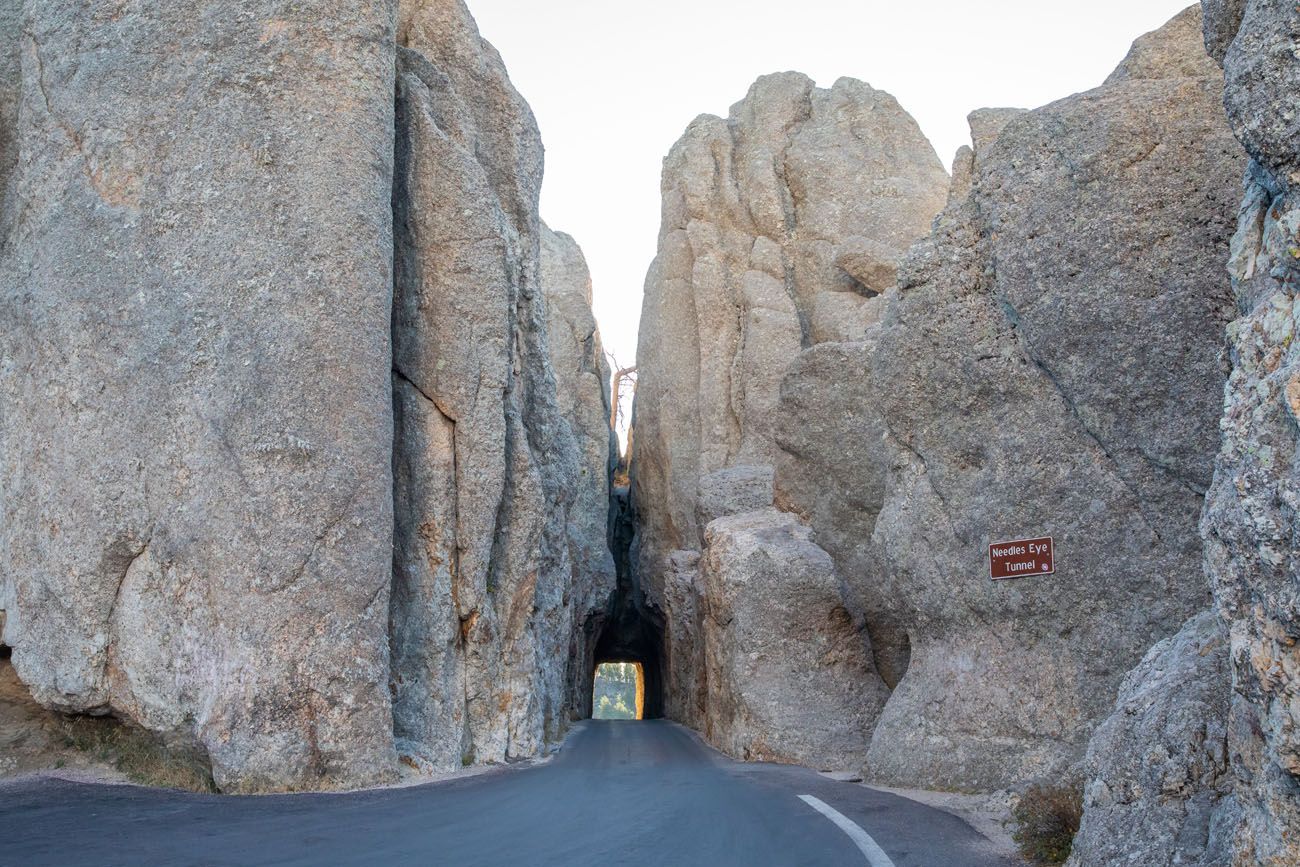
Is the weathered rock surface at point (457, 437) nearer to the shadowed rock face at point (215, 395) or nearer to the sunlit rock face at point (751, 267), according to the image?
the shadowed rock face at point (215, 395)

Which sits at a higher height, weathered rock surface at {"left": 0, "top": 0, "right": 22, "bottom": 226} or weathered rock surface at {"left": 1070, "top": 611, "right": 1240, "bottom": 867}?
weathered rock surface at {"left": 0, "top": 0, "right": 22, "bottom": 226}

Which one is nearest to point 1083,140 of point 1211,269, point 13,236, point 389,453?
point 1211,269

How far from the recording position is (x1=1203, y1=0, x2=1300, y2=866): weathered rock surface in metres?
4.30

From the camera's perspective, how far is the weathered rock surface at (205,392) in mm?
11445

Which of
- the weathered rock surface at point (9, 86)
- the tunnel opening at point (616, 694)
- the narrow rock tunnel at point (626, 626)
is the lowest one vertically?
the tunnel opening at point (616, 694)

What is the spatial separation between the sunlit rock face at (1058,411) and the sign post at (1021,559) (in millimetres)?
109

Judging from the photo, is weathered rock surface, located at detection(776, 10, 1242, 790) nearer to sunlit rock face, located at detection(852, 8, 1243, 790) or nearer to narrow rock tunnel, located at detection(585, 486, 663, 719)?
sunlit rock face, located at detection(852, 8, 1243, 790)

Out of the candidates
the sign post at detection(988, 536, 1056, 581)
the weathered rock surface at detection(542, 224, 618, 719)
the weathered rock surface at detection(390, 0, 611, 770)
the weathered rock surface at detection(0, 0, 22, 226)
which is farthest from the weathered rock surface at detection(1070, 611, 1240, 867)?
the weathered rock surface at detection(542, 224, 618, 719)

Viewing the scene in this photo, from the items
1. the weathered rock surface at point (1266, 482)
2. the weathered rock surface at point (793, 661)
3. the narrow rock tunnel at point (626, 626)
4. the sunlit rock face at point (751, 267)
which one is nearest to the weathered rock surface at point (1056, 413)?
the weathered rock surface at point (793, 661)

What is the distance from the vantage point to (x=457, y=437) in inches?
621

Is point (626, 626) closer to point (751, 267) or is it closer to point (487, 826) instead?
point (751, 267)

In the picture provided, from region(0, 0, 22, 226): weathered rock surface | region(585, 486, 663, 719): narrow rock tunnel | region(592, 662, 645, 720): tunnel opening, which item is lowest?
region(592, 662, 645, 720): tunnel opening

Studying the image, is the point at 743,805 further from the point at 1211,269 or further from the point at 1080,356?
the point at 1211,269

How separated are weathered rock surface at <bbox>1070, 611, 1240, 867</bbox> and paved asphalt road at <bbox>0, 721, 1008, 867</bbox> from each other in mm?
1115
